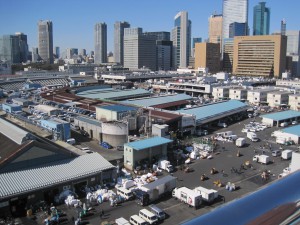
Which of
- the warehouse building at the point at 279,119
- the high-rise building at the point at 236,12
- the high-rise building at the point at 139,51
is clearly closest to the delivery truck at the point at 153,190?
the warehouse building at the point at 279,119

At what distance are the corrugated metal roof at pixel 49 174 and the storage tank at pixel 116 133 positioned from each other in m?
2.89

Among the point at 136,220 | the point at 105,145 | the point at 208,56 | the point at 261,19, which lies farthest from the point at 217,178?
the point at 261,19

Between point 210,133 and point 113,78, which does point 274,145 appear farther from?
point 113,78

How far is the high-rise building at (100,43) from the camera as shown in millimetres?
87250

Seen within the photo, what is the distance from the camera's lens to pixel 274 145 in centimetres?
1281

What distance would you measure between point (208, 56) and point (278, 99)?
3100 cm

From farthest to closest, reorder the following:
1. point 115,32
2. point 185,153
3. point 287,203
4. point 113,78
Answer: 1. point 115,32
2. point 113,78
3. point 185,153
4. point 287,203

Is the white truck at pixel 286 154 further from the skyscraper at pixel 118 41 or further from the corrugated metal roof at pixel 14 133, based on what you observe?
the skyscraper at pixel 118 41

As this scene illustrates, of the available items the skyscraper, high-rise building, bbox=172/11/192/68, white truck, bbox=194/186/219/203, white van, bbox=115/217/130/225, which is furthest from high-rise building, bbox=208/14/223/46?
white van, bbox=115/217/130/225

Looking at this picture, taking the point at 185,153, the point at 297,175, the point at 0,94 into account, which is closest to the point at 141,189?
the point at 185,153

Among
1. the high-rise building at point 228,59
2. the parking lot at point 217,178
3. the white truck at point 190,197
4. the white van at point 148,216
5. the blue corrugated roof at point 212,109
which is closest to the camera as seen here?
the white van at point 148,216

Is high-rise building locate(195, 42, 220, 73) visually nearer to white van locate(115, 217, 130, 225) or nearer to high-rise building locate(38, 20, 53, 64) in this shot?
high-rise building locate(38, 20, 53, 64)

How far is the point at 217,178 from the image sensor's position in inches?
355

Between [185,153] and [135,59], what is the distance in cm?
5129
